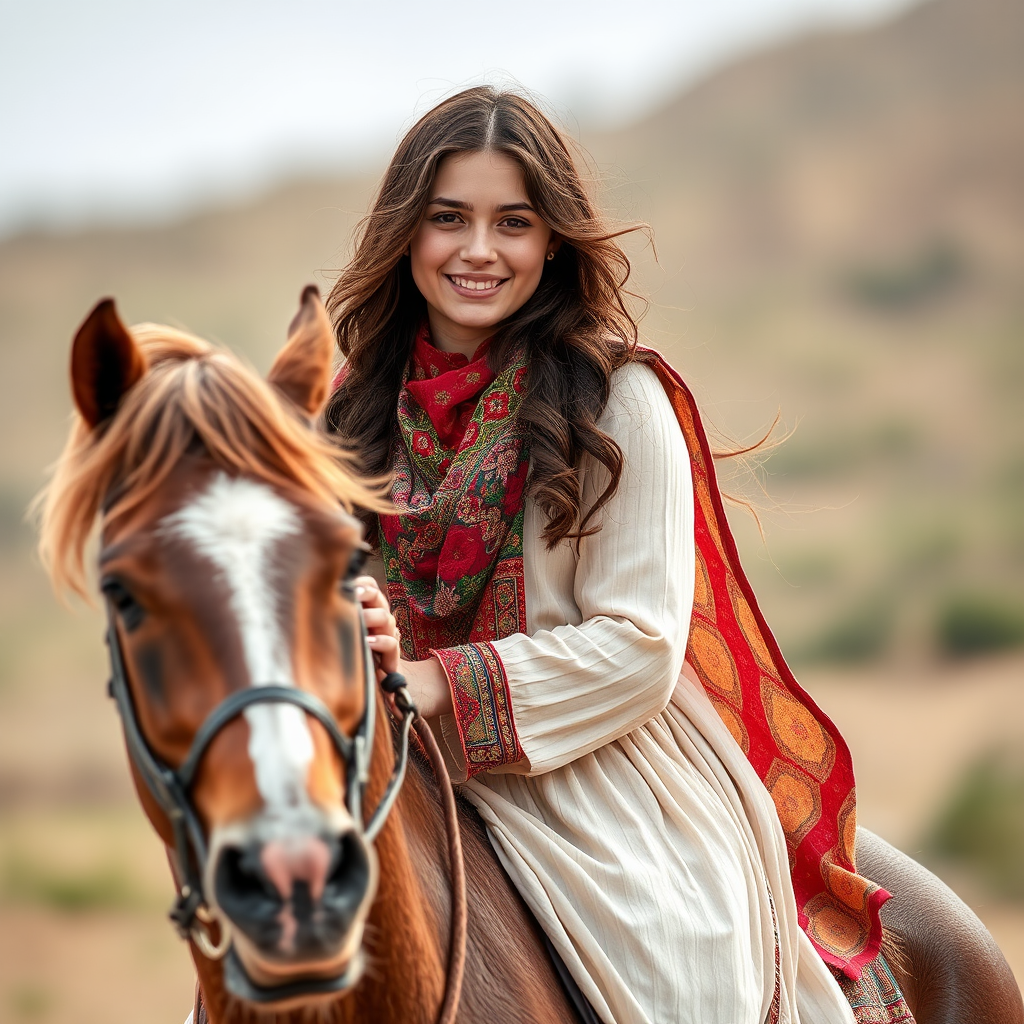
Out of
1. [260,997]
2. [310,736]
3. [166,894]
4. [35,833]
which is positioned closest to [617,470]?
[310,736]

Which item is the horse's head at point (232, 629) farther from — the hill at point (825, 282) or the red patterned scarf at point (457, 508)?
the hill at point (825, 282)

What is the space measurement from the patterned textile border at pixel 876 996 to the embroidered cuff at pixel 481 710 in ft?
2.71

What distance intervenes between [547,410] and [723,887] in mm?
848

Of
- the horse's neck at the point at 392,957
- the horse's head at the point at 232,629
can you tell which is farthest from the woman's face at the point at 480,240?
the horse's neck at the point at 392,957

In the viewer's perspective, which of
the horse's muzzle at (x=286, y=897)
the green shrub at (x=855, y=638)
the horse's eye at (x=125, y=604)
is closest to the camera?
the horse's muzzle at (x=286, y=897)

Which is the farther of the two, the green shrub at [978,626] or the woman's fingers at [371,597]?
the green shrub at [978,626]

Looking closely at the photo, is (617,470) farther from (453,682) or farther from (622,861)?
(622,861)

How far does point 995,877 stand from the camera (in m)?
9.75

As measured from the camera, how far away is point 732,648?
218 centimetres

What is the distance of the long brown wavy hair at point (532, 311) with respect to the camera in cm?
198

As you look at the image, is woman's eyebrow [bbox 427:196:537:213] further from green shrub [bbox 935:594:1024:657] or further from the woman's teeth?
green shrub [bbox 935:594:1024:657]

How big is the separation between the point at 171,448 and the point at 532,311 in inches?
41.6

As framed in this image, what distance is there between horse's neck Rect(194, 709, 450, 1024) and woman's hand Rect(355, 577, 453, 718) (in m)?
0.12

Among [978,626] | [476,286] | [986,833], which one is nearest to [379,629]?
[476,286]
